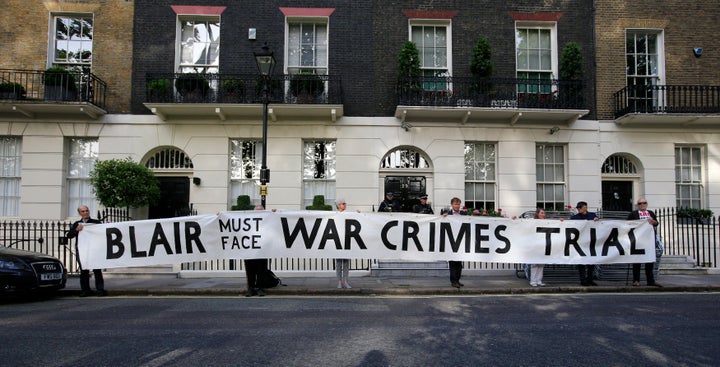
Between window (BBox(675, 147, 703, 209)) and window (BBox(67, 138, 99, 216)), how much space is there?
2003 cm

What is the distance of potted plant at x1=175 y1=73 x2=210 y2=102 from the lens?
14.2 m

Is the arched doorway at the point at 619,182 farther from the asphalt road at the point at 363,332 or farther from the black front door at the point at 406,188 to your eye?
the asphalt road at the point at 363,332

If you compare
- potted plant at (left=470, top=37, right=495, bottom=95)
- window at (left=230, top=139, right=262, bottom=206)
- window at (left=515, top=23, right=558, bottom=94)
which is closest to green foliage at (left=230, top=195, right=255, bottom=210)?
window at (left=230, top=139, right=262, bottom=206)

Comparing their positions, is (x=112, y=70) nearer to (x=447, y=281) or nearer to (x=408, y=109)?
(x=408, y=109)

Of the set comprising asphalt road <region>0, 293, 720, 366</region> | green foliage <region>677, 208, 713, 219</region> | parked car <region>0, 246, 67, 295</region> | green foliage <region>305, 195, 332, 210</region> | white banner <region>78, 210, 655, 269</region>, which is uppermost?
green foliage <region>305, 195, 332, 210</region>

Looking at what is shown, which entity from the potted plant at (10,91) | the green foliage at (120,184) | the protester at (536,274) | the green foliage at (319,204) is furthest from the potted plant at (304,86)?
the potted plant at (10,91)

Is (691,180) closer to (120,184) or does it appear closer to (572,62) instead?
(572,62)

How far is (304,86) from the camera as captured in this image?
565 inches

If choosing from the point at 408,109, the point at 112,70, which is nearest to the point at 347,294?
the point at 408,109

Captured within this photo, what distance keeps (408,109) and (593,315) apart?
8.68 metres

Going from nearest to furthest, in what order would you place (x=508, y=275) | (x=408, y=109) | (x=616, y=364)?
(x=616, y=364)
(x=508, y=275)
(x=408, y=109)

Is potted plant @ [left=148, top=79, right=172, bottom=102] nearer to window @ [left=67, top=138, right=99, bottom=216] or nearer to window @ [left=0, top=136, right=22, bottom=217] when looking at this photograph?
window @ [left=67, top=138, right=99, bottom=216]

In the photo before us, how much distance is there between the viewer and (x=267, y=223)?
9734 millimetres

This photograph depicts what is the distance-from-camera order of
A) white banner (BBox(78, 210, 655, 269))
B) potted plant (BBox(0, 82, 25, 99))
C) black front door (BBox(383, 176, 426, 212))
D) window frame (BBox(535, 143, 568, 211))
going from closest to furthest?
white banner (BBox(78, 210, 655, 269))
potted plant (BBox(0, 82, 25, 99))
black front door (BBox(383, 176, 426, 212))
window frame (BBox(535, 143, 568, 211))
